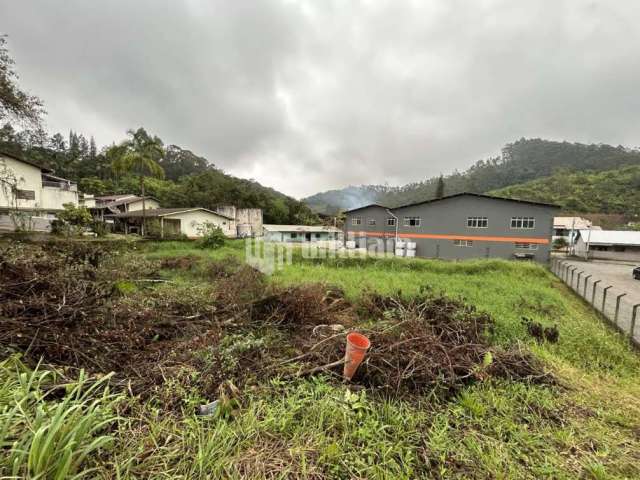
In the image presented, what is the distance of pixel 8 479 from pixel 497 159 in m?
103

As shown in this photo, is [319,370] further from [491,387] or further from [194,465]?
[491,387]

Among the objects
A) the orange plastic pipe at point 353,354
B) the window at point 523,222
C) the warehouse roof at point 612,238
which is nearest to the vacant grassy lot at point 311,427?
the orange plastic pipe at point 353,354

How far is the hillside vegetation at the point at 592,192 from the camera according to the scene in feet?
137

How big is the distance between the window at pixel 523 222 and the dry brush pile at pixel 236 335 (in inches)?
710

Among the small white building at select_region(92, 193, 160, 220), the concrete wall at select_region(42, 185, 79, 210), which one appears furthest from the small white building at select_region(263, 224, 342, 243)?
the concrete wall at select_region(42, 185, 79, 210)

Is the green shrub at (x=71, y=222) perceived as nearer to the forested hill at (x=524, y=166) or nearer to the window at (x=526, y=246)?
the window at (x=526, y=246)

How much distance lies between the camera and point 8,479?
1.20 m

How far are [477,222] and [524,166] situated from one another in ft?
247

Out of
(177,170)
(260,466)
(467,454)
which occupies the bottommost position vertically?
(467,454)

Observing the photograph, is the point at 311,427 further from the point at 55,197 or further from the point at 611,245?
the point at 611,245

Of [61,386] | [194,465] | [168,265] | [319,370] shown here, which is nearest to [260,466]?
[194,465]

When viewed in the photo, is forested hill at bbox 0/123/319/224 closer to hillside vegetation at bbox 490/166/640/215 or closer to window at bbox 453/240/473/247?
window at bbox 453/240/473/247

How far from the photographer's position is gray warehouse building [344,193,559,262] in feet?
58.9

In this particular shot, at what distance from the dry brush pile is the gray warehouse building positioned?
17037 millimetres
